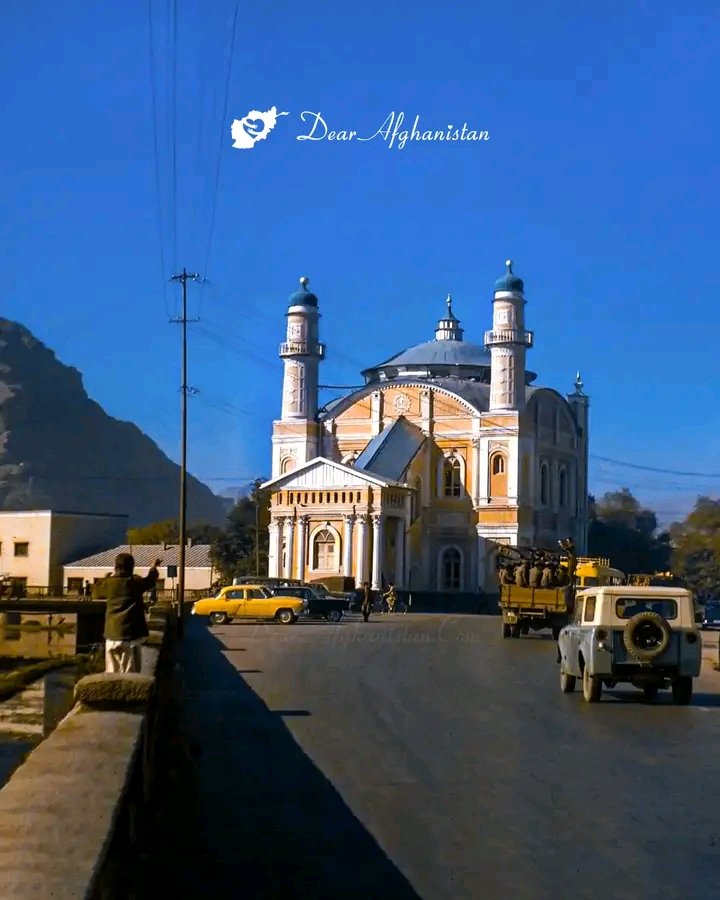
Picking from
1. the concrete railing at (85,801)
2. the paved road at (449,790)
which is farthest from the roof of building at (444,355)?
the concrete railing at (85,801)

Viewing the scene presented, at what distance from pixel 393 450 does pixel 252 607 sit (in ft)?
119

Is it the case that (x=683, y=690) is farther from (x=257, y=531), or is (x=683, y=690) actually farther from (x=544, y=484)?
(x=544, y=484)

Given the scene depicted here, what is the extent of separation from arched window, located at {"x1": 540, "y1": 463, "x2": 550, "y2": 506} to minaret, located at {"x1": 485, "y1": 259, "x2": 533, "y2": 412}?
554cm

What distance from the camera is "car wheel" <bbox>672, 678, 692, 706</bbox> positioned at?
1923cm

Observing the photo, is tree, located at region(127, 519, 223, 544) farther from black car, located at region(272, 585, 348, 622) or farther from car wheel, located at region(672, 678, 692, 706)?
car wheel, located at region(672, 678, 692, 706)

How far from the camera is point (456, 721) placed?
16.0 metres

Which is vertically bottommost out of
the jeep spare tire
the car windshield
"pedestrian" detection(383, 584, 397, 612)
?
"pedestrian" detection(383, 584, 397, 612)

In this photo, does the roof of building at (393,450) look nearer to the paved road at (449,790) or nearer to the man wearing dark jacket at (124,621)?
the paved road at (449,790)

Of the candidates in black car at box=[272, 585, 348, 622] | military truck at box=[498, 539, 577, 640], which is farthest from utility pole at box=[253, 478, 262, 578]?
military truck at box=[498, 539, 577, 640]

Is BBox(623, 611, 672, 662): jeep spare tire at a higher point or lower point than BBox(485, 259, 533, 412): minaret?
lower

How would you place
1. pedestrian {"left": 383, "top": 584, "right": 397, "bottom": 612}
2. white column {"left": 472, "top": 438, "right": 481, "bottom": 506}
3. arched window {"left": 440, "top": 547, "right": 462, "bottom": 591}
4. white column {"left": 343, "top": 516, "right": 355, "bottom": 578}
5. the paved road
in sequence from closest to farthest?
the paved road → pedestrian {"left": 383, "top": 584, "right": 397, "bottom": 612} → white column {"left": 343, "top": 516, "right": 355, "bottom": 578} → white column {"left": 472, "top": 438, "right": 481, "bottom": 506} → arched window {"left": 440, "top": 547, "right": 462, "bottom": 591}

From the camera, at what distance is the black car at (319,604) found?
52150mm

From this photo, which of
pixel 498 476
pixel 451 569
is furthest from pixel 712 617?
pixel 451 569

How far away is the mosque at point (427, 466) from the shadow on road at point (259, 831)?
213ft
